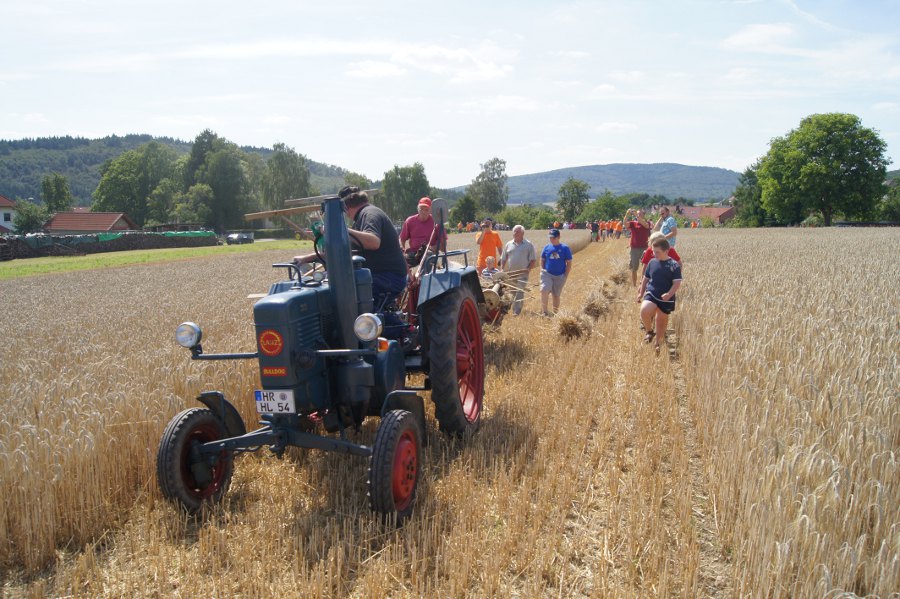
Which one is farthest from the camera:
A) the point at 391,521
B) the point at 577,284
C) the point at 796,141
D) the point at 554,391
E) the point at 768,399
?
the point at 796,141

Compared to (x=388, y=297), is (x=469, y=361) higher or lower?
lower

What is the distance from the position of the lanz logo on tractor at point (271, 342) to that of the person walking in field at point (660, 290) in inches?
208

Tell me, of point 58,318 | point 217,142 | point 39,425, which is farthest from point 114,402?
point 217,142

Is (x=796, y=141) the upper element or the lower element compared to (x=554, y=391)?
upper

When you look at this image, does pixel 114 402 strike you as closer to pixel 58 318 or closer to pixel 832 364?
pixel 832 364

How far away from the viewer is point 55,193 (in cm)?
8244

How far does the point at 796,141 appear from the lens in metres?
64.2

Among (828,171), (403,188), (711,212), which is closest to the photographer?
(828,171)

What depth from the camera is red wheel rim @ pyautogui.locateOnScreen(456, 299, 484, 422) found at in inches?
203

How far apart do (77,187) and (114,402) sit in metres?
221

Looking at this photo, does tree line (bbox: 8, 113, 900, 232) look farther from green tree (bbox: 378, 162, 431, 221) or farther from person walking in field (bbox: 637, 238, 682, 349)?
person walking in field (bbox: 637, 238, 682, 349)

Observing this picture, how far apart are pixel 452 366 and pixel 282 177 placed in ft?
238

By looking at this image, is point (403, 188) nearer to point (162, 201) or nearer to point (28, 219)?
point (162, 201)

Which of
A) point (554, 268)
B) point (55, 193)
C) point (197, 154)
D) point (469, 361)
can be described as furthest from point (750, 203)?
point (55, 193)
